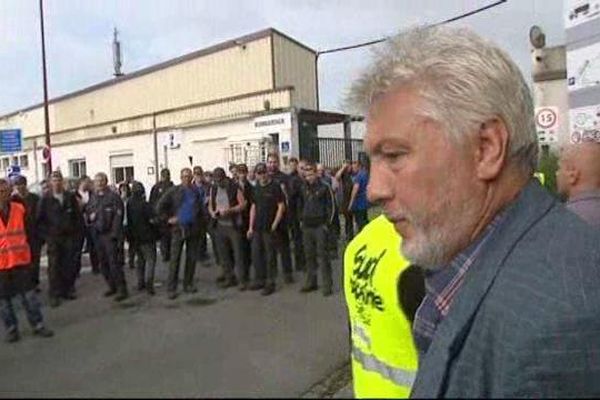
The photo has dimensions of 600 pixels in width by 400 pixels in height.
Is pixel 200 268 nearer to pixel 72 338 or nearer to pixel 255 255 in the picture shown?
pixel 255 255

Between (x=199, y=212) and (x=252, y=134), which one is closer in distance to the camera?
(x=199, y=212)

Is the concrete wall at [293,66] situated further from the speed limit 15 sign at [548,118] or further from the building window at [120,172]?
the speed limit 15 sign at [548,118]

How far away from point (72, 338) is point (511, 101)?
0.82 meters

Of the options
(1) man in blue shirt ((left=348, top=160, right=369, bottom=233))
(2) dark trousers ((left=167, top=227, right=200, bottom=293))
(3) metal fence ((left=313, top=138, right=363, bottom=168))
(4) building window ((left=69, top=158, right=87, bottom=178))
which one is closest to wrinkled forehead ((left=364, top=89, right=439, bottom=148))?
(2) dark trousers ((left=167, top=227, right=200, bottom=293))

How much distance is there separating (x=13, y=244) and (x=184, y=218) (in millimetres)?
2628

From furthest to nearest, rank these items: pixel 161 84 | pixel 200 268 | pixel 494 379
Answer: pixel 161 84 < pixel 200 268 < pixel 494 379

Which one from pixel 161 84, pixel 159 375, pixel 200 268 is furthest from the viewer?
pixel 161 84

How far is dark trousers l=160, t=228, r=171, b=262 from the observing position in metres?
10.4

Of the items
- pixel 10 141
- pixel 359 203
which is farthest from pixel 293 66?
pixel 359 203

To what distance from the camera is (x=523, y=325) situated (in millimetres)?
1005

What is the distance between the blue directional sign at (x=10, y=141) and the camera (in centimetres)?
1527

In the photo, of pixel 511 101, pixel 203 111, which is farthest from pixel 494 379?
pixel 203 111

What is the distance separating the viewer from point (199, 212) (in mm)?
9617

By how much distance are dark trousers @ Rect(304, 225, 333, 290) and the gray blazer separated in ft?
23.7
